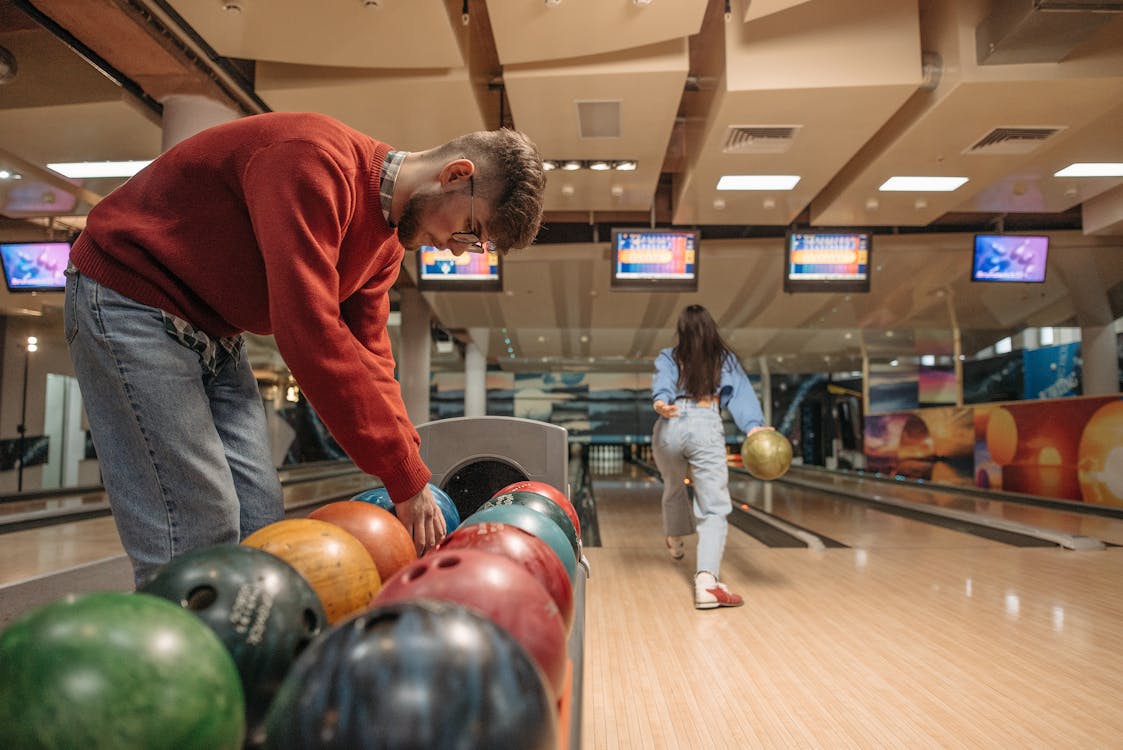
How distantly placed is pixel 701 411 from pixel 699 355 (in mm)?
232

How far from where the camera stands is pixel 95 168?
5.03 metres

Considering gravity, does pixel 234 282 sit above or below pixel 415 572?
above

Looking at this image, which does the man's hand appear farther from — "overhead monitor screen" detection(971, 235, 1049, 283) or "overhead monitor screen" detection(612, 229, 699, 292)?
"overhead monitor screen" detection(971, 235, 1049, 283)

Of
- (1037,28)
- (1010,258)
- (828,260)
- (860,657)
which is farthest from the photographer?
(1010,258)

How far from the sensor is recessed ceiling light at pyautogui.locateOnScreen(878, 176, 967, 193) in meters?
5.21

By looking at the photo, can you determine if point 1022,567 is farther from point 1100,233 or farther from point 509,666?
point 1100,233

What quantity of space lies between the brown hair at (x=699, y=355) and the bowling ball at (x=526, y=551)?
2050 mm

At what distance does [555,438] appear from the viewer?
2.42 metres

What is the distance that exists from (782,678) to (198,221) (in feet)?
5.62

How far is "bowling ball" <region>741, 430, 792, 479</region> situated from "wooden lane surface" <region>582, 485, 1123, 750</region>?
48 cm

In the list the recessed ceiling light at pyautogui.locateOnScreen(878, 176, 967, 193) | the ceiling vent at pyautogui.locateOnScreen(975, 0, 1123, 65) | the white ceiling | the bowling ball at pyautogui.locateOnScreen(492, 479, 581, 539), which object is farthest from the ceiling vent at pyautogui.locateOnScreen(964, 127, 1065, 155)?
the bowling ball at pyautogui.locateOnScreen(492, 479, 581, 539)

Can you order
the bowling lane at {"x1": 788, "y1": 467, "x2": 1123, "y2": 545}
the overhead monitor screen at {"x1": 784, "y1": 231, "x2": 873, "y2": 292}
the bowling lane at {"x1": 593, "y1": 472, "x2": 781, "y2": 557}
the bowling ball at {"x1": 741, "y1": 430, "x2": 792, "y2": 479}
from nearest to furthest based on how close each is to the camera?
the bowling ball at {"x1": 741, "y1": 430, "x2": 792, "y2": 479} → the bowling lane at {"x1": 593, "y1": 472, "x2": 781, "y2": 557} → the bowling lane at {"x1": 788, "y1": 467, "x2": 1123, "y2": 545} → the overhead monitor screen at {"x1": 784, "y1": 231, "x2": 873, "y2": 292}

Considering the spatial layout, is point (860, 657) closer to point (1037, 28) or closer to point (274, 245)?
point (274, 245)

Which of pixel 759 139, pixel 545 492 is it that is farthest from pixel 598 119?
pixel 545 492
